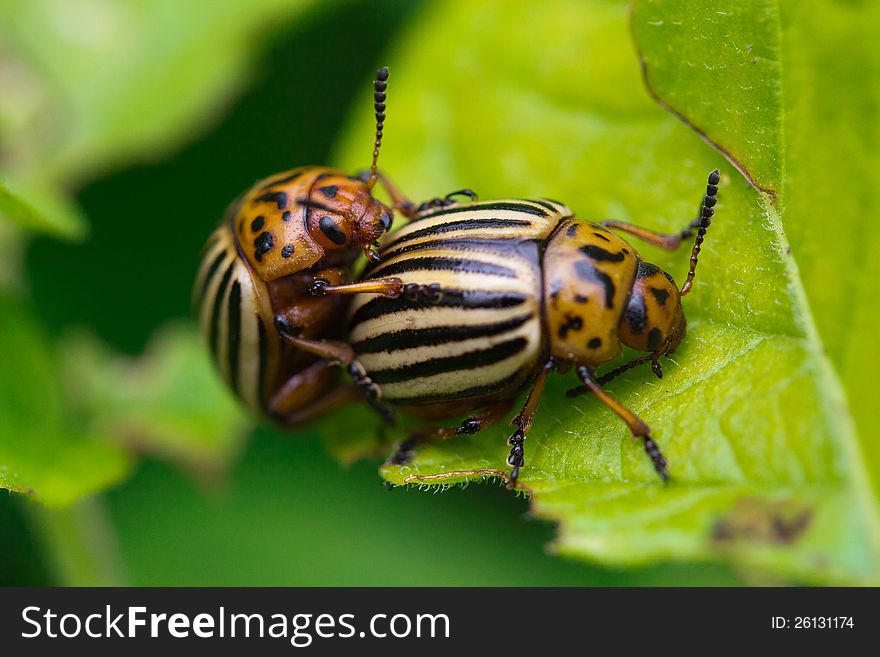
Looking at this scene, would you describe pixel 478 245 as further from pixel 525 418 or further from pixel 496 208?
pixel 525 418

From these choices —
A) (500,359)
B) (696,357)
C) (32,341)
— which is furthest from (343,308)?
(32,341)

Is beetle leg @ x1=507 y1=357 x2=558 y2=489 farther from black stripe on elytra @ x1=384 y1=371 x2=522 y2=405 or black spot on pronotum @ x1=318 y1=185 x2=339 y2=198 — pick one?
black spot on pronotum @ x1=318 y1=185 x2=339 y2=198

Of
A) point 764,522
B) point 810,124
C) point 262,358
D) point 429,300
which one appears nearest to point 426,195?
point 262,358

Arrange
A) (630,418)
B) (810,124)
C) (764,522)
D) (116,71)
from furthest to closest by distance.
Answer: (116,71), (630,418), (810,124), (764,522)

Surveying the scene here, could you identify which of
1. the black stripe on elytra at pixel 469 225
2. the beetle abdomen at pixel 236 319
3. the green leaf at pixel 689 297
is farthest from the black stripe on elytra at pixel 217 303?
the green leaf at pixel 689 297

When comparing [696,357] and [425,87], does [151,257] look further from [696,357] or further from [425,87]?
[696,357]

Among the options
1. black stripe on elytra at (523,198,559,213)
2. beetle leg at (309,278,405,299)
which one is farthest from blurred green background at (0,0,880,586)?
beetle leg at (309,278,405,299)
